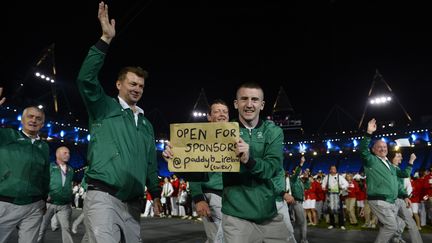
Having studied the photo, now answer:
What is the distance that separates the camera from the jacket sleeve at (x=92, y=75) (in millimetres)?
3963

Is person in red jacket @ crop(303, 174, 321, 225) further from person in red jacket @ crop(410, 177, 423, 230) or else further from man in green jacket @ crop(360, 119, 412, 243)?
man in green jacket @ crop(360, 119, 412, 243)

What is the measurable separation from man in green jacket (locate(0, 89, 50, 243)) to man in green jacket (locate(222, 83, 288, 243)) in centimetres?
357

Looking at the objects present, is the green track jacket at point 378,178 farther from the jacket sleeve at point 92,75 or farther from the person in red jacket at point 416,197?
the person in red jacket at point 416,197

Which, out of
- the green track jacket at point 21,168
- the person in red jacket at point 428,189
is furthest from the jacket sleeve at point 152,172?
the person in red jacket at point 428,189

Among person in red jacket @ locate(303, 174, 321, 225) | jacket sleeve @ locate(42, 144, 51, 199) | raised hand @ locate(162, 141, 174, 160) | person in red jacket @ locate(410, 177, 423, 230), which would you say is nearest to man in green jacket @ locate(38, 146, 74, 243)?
jacket sleeve @ locate(42, 144, 51, 199)

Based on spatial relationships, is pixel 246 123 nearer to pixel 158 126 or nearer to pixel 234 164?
pixel 234 164

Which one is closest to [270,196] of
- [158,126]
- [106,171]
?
[106,171]

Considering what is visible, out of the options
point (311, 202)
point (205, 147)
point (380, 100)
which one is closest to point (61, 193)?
point (205, 147)

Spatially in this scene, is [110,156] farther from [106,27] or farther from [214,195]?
[214,195]

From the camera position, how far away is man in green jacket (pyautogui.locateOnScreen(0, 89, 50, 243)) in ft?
18.2

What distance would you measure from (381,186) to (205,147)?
6.42 metres

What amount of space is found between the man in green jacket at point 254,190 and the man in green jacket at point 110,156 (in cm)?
110

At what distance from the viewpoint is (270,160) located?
12.1 ft

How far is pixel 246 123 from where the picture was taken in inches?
157
